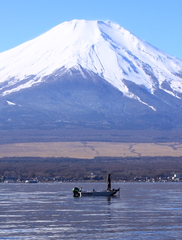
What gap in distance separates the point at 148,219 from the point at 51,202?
13.2 meters

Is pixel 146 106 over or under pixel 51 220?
over

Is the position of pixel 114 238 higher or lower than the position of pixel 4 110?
lower

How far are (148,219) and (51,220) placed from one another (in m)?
5.01

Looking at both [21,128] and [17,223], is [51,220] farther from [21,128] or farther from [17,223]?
[21,128]

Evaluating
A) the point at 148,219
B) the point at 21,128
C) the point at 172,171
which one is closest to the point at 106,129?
the point at 21,128

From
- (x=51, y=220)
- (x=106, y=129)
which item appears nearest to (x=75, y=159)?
(x=106, y=129)

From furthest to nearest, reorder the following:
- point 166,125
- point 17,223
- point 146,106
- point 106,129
→ point 146,106
point 166,125
point 106,129
point 17,223

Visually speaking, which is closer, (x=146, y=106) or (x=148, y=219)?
(x=148, y=219)

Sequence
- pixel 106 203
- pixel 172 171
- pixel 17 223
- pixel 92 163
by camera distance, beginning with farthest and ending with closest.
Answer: pixel 92 163, pixel 172 171, pixel 106 203, pixel 17 223

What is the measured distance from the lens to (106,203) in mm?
45625

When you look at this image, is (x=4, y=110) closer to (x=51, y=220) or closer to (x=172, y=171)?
(x=172, y=171)

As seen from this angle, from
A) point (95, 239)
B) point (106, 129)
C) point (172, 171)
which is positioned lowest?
point (95, 239)

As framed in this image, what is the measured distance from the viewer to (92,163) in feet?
385

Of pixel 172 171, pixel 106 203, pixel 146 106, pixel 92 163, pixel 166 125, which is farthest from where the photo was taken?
pixel 146 106
